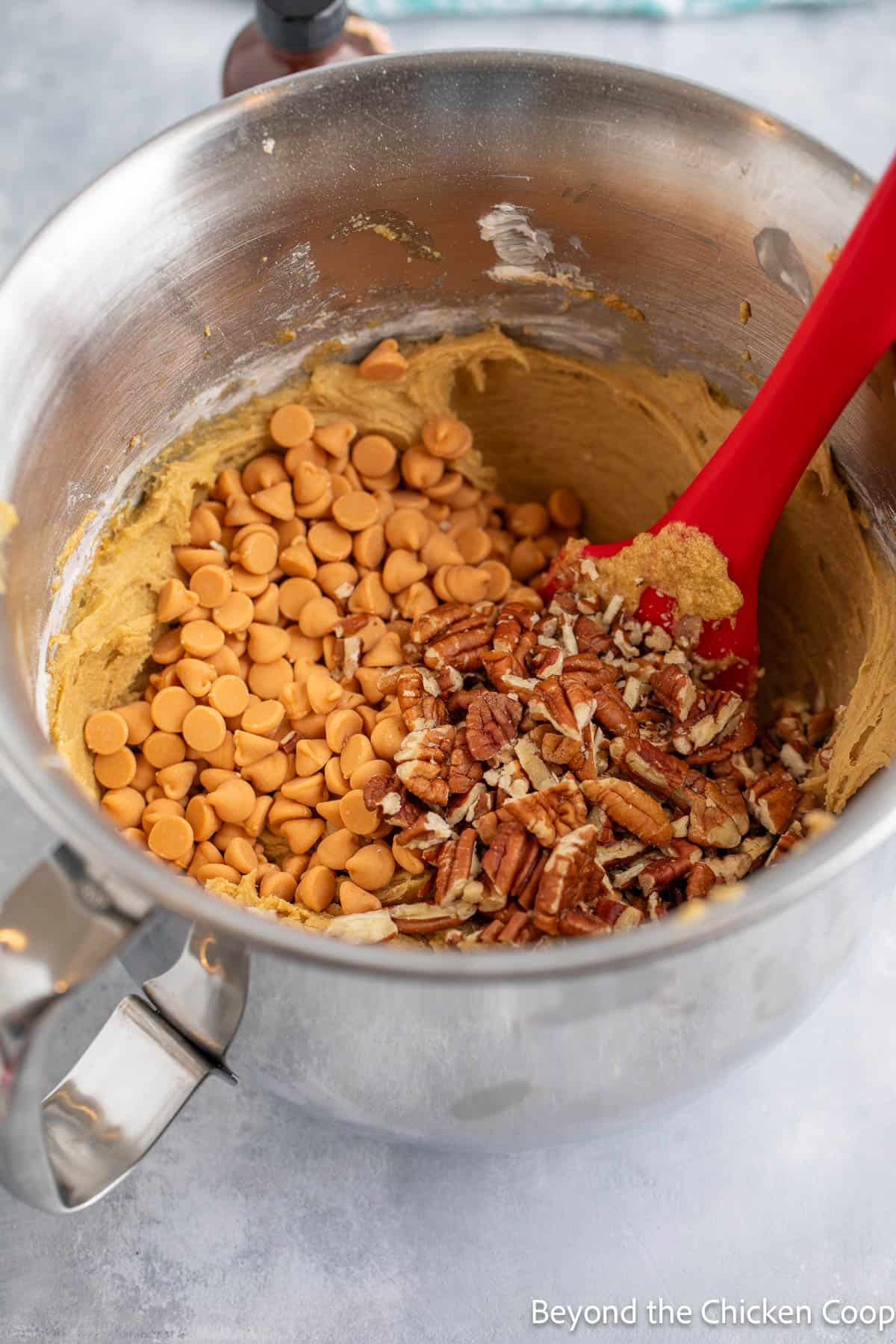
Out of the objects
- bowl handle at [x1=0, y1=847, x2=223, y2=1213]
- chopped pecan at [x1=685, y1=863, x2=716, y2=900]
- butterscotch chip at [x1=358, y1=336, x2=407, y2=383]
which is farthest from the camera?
butterscotch chip at [x1=358, y1=336, x2=407, y2=383]

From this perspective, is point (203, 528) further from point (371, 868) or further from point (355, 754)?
point (371, 868)

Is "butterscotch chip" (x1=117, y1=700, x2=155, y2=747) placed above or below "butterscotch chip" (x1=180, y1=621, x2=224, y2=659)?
below

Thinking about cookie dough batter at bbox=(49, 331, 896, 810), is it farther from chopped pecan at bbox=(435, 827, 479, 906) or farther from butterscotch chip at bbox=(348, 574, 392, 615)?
chopped pecan at bbox=(435, 827, 479, 906)

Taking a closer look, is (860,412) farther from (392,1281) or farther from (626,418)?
(392,1281)

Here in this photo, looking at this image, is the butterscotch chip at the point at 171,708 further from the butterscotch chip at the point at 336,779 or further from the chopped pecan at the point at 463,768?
the chopped pecan at the point at 463,768

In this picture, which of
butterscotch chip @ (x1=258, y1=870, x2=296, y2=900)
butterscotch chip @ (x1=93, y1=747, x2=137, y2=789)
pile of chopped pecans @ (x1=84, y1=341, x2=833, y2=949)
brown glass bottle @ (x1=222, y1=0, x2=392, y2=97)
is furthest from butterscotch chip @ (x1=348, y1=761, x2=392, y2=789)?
brown glass bottle @ (x1=222, y1=0, x2=392, y2=97)

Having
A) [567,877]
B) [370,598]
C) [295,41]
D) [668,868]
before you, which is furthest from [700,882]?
[295,41]
